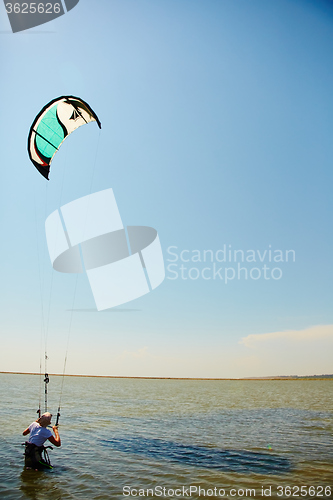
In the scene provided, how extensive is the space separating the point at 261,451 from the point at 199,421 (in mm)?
6750

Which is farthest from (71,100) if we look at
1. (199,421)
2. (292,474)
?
(199,421)

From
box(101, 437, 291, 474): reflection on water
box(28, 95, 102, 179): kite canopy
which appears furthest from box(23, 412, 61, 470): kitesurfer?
box(28, 95, 102, 179): kite canopy

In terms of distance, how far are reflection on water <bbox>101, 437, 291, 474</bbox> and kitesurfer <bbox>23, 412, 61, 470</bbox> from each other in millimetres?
3131

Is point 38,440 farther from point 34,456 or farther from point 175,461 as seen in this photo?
point 175,461

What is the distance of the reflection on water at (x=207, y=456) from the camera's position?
8.98 metres

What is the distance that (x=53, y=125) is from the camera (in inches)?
443

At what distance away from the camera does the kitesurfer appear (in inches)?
320

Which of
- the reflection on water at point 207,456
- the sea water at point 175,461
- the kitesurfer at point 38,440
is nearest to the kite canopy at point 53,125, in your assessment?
the kitesurfer at point 38,440

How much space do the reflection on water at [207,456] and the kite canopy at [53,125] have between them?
9791 millimetres

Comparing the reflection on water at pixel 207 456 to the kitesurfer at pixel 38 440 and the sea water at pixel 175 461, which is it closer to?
the sea water at pixel 175 461

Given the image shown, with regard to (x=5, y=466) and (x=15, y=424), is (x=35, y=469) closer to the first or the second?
(x=5, y=466)

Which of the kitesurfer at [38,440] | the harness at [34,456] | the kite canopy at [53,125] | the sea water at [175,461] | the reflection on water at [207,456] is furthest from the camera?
the kite canopy at [53,125]

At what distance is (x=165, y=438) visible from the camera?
12.6m

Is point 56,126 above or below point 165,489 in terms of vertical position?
above
